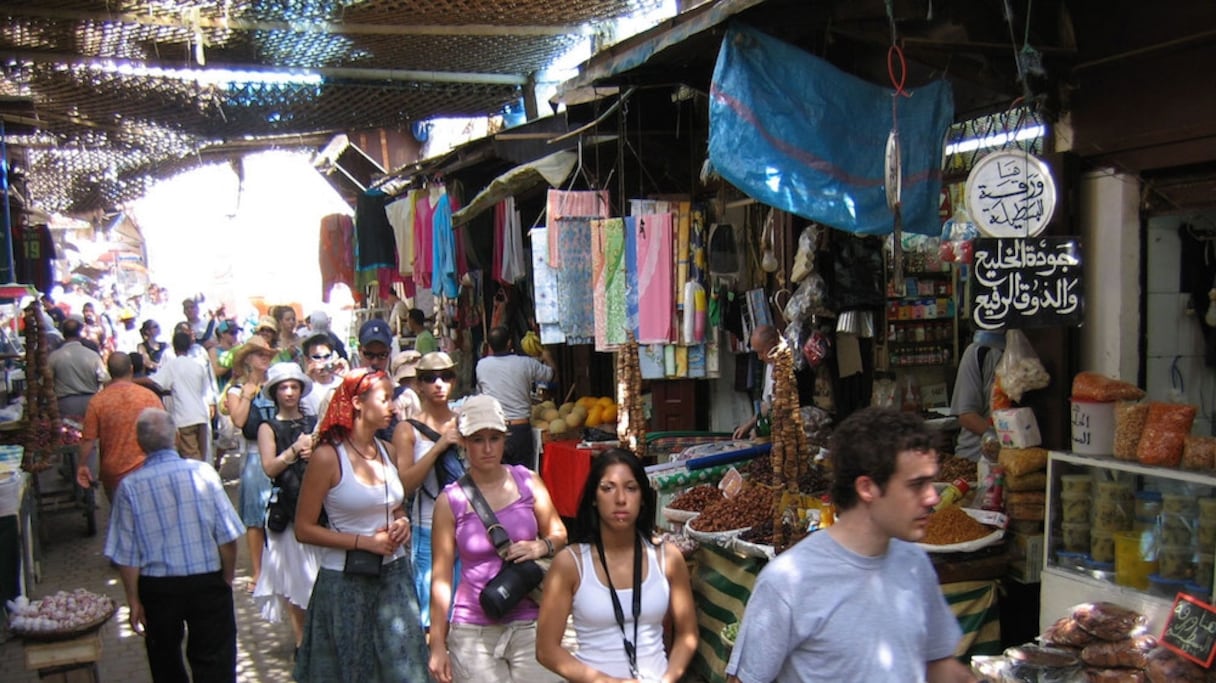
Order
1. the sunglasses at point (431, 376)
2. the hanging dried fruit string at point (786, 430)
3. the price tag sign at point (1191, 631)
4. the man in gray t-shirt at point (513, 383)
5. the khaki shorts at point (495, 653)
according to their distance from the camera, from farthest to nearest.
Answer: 1. the man in gray t-shirt at point (513, 383)
2. the hanging dried fruit string at point (786, 430)
3. the sunglasses at point (431, 376)
4. the khaki shorts at point (495, 653)
5. the price tag sign at point (1191, 631)

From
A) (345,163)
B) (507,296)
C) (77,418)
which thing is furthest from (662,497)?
(345,163)

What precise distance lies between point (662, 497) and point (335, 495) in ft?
10.2

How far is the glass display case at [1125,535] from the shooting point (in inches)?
154

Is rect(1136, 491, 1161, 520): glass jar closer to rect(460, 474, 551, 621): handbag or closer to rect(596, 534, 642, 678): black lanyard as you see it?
rect(596, 534, 642, 678): black lanyard

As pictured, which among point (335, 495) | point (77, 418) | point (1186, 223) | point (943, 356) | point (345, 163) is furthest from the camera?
point (345, 163)

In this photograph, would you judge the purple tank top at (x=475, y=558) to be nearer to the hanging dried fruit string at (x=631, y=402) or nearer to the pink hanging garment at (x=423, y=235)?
the hanging dried fruit string at (x=631, y=402)

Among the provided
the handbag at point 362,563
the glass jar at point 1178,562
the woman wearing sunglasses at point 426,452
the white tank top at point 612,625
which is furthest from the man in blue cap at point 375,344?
the glass jar at point 1178,562

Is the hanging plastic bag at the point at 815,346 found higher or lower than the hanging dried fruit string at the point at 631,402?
higher

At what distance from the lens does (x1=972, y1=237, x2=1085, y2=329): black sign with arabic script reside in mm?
4348

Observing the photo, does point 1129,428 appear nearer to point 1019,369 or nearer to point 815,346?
point 1019,369

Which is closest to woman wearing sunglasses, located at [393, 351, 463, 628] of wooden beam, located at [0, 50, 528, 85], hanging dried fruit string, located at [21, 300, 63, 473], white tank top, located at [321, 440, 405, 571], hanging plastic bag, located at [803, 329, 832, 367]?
white tank top, located at [321, 440, 405, 571]

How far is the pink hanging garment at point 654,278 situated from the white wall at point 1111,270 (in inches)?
128

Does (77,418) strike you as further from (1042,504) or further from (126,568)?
(1042,504)

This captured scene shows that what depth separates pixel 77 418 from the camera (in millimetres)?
11086
